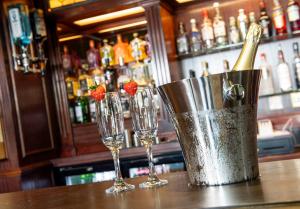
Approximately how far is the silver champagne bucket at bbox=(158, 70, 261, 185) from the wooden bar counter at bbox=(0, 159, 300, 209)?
0.12ft

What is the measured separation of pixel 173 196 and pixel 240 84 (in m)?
0.28

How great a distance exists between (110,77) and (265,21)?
1217mm

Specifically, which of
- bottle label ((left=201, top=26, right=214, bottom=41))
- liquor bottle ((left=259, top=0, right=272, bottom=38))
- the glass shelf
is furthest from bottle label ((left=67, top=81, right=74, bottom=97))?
liquor bottle ((left=259, top=0, right=272, bottom=38))

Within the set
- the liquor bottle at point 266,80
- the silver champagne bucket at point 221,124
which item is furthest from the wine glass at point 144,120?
the liquor bottle at point 266,80

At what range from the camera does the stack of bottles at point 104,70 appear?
3.30m

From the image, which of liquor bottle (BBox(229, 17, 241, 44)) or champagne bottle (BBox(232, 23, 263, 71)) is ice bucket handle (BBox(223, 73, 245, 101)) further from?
liquor bottle (BBox(229, 17, 241, 44))

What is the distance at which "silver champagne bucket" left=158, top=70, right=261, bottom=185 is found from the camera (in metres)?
0.94

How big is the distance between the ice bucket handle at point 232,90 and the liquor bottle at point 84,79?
2.56 m

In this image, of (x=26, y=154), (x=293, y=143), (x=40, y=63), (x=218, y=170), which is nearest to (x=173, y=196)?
(x=218, y=170)

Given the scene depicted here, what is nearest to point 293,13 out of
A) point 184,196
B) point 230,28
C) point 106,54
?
point 230,28

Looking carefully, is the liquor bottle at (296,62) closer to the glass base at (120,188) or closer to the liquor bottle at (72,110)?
the liquor bottle at (72,110)

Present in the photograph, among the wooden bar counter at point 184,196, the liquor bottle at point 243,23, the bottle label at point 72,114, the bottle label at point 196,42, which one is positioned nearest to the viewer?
the wooden bar counter at point 184,196

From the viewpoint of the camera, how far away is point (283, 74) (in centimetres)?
302

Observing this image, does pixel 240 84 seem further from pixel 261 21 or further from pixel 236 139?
pixel 261 21
